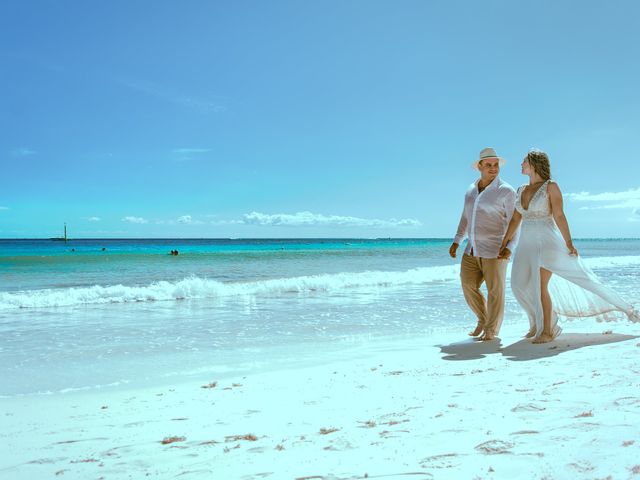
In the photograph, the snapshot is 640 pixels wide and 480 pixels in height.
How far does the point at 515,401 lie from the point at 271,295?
460 inches

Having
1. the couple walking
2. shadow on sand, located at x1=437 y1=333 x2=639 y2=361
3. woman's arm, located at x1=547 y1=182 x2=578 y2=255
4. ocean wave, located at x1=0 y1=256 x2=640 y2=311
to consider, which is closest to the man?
the couple walking

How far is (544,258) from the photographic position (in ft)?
19.6

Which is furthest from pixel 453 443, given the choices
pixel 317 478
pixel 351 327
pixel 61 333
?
pixel 61 333

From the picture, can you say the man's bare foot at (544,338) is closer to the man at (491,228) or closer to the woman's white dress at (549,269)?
the woman's white dress at (549,269)

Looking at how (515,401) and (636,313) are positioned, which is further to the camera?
(636,313)

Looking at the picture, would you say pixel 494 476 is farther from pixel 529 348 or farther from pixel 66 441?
pixel 529 348

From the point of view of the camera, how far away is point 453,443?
2.76m

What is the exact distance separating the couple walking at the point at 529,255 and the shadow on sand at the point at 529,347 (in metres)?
0.20

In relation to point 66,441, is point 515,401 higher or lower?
higher

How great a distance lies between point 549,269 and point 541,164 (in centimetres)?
121

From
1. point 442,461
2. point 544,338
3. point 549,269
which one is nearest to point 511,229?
point 549,269

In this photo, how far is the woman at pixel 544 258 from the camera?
19.3 ft

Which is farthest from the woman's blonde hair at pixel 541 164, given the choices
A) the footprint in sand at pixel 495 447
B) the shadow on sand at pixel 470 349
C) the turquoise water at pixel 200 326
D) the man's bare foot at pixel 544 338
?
the footprint in sand at pixel 495 447

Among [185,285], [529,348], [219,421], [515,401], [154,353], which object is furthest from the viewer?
[185,285]
